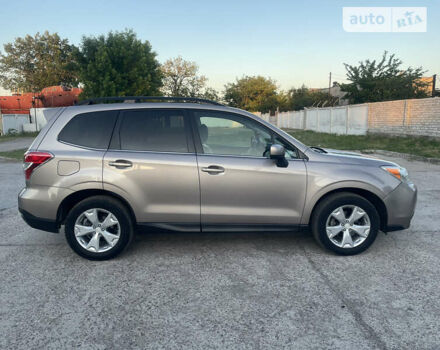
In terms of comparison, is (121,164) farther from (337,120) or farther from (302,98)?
(302,98)

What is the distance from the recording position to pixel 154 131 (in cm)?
391

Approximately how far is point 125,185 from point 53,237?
1.80 meters

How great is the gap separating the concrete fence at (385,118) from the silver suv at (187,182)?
1533 cm

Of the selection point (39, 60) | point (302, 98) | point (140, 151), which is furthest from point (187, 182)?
point (302, 98)

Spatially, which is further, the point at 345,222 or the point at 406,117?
the point at 406,117

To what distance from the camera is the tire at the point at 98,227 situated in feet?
12.3

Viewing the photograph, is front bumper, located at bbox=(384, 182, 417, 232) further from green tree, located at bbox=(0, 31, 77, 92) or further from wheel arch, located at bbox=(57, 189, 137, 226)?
green tree, located at bbox=(0, 31, 77, 92)

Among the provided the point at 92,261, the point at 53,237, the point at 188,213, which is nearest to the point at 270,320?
the point at 188,213

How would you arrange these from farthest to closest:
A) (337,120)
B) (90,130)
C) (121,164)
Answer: (337,120) → (90,130) → (121,164)

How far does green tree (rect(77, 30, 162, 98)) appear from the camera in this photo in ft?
102

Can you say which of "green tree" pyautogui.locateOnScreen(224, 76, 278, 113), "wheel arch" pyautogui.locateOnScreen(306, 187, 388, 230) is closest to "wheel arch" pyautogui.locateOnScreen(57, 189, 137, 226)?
"wheel arch" pyautogui.locateOnScreen(306, 187, 388, 230)

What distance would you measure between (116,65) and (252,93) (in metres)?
53.7

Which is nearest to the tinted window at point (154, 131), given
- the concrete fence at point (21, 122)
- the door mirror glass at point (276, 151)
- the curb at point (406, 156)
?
the door mirror glass at point (276, 151)

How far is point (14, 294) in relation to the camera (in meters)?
3.14
